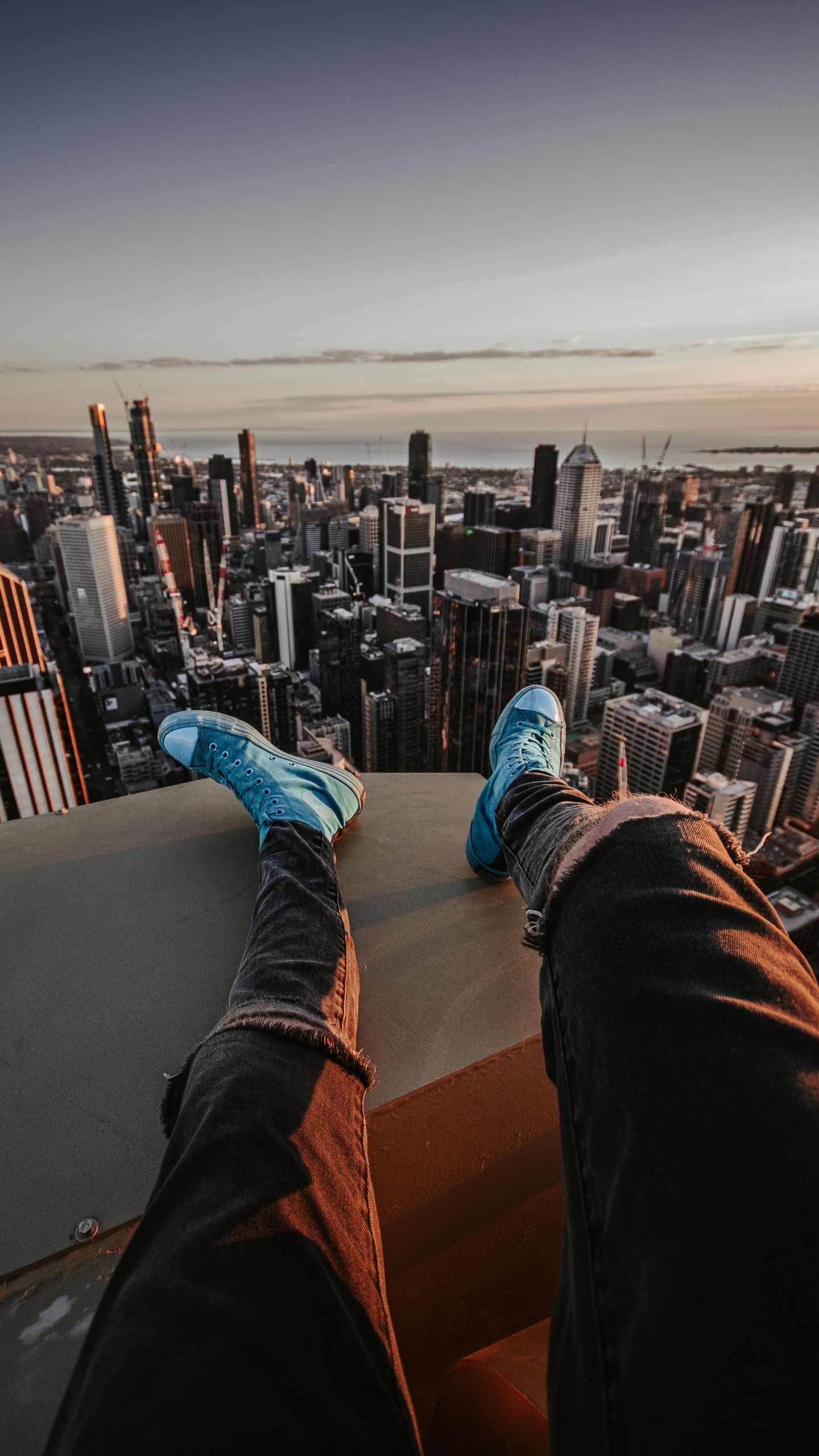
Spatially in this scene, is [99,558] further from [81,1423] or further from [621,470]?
[621,470]

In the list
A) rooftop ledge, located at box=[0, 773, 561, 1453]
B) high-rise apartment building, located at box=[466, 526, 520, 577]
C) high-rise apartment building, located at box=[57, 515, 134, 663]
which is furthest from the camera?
high-rise apartment building, located at box=[466, 526, 520, 577]

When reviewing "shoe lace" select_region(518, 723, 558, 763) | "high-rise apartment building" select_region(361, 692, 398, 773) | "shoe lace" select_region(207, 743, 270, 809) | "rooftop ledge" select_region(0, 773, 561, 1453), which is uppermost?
"shoe lace" select_region(518, 723, 558, 763)

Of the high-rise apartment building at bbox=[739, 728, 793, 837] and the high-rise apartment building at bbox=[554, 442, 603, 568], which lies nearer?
the high-rise apartment building at bbox=[739, 728, 793, 837]

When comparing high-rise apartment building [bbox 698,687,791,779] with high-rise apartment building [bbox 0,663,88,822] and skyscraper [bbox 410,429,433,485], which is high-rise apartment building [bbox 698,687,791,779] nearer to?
high-rise apartment building [bbox 0,663,88,822]

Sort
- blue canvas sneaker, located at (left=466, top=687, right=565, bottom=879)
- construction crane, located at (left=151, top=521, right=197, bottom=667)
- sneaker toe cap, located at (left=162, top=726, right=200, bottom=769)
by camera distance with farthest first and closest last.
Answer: construction crane, located at (left=151, top=521, right=197, bottom=667) → sneaker toe cap, located at (left=162, top=726, right=200, bottom=769) → blue canvas sneaker, located at (left=466, top=687, right=565, bottom=879)

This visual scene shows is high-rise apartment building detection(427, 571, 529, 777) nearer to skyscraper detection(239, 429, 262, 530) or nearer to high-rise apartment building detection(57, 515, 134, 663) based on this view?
high-rise apartment building detection(57, 515, 134, 663)

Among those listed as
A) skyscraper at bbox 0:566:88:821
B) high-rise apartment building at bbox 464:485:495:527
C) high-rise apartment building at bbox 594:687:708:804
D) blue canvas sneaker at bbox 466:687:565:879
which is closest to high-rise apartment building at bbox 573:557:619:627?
high-rise apartment building at bbox 464:485:495:527

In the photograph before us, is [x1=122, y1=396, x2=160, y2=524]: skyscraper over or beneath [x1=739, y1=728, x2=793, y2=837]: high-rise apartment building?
over

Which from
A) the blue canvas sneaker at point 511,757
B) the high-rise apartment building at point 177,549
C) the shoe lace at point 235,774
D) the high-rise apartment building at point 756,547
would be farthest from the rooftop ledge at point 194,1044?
the high-rise apartment building at point 177,549
